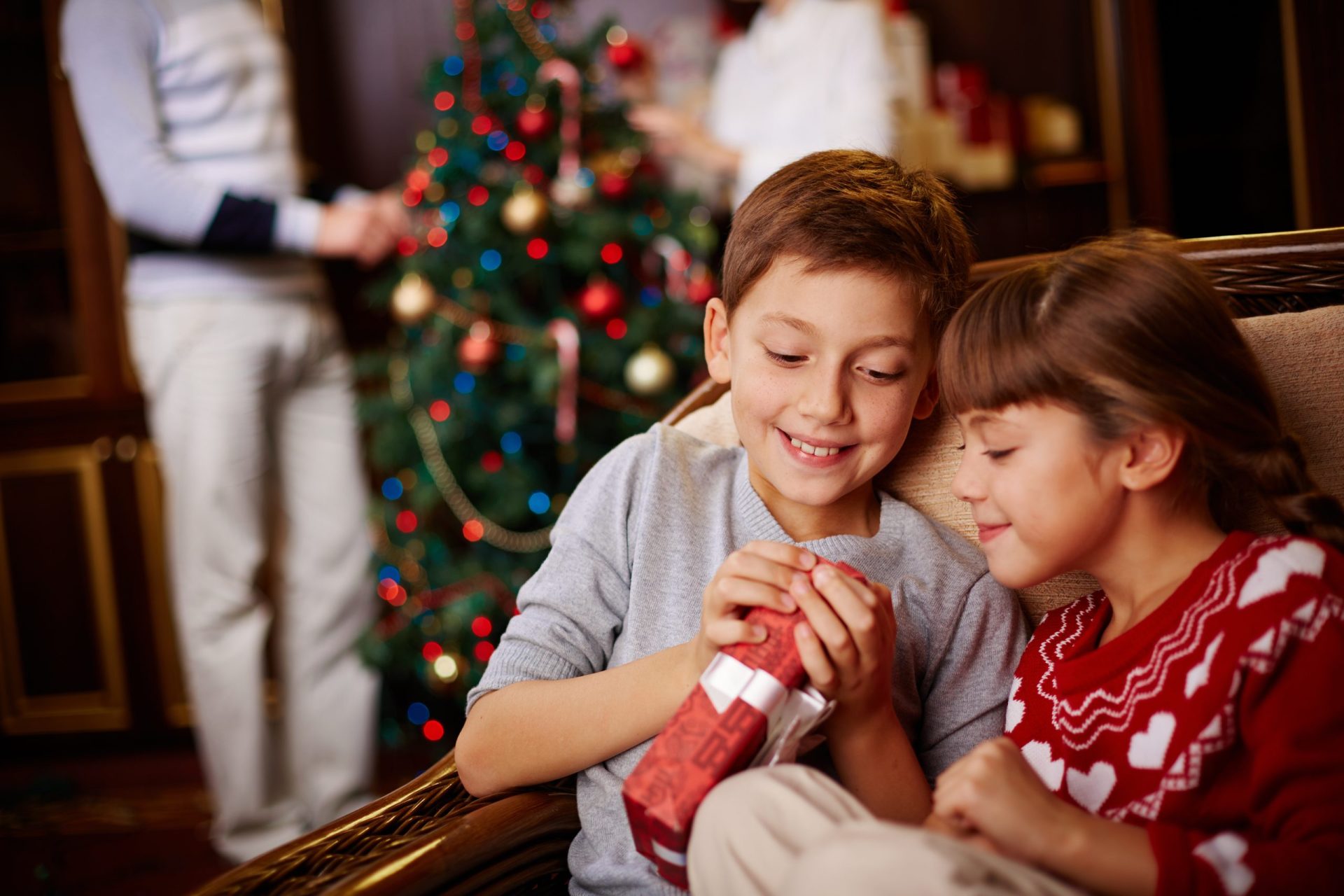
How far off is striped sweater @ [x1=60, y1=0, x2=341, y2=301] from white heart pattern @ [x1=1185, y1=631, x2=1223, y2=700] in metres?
1.95

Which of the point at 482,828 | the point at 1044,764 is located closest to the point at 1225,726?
the point at 1044,764

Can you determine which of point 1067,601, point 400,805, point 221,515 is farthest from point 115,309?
point 1067,601

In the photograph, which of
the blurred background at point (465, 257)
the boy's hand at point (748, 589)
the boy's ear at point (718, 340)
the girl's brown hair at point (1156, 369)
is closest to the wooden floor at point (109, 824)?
the blurred background at point (465, 257)

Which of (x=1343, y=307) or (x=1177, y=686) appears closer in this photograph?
(x=1177, y=686)

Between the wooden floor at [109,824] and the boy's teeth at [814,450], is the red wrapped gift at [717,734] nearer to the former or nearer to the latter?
the boy's teeth at [814,450]

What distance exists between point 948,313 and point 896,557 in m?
0.25

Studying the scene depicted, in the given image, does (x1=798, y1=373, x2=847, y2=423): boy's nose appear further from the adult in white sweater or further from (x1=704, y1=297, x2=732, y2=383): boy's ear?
the adult in white sweater

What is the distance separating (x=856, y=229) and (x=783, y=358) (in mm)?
137

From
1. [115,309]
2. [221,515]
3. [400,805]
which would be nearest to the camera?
[400,805]

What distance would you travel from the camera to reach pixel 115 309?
3.09 m

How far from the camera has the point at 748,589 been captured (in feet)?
2.81

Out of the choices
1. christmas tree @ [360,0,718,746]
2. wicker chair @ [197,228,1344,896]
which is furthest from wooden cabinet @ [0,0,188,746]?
wicker chair @ [197,228,1344,896]

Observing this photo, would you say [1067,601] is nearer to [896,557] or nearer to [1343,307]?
[896,557]

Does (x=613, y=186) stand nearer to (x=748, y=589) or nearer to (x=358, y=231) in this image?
Answer: (x=358, y=231)
